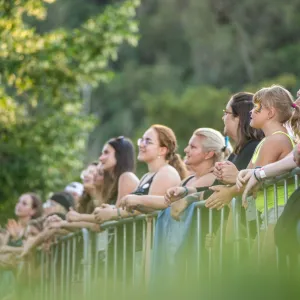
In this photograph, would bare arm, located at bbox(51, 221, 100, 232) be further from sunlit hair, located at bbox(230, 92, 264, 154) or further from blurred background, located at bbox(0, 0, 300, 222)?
blurred background, located at bbox(0, 0, 300, 222)

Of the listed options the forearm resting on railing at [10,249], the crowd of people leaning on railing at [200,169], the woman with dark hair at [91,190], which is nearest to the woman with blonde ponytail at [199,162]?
the crowd of people leaning on railing at [200,169]

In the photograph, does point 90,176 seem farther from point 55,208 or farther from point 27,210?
point 27,210

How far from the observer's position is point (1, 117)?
723 inches

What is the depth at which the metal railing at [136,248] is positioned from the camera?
14.4 ft

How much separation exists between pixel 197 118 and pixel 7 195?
29.8 metres

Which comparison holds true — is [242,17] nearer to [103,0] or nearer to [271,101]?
[103,0]

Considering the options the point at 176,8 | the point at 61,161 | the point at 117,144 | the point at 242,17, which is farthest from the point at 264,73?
the point at 117,144

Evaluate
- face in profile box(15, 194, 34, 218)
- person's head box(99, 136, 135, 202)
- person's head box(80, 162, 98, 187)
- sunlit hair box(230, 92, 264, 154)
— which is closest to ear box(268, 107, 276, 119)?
sunlit hair box(230, 92, 264, 154)

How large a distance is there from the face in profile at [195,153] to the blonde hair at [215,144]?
0.03 m

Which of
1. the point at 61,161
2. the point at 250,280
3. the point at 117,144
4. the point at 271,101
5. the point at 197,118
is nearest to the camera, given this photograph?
the point at 250,280

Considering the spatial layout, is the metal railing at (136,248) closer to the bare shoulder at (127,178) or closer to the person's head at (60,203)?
the bare shoulder at (127,178)

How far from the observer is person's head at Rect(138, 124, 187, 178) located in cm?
770

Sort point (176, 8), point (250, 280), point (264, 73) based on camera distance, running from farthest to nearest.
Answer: point (176, 8), point (264, 73), point (250, 280)

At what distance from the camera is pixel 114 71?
31891 millimetres
